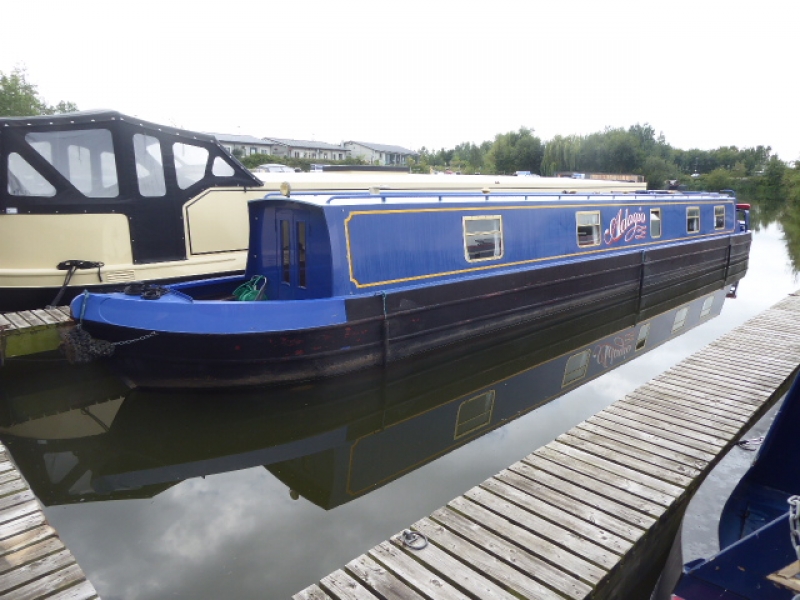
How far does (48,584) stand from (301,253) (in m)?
4.29

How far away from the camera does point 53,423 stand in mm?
5398

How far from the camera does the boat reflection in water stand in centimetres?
460

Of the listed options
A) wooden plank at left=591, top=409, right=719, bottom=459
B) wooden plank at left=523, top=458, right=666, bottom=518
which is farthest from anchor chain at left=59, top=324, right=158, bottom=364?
wooden plank at left=591, top=409, right=719, bottom=459

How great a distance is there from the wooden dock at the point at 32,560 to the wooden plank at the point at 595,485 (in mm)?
2655

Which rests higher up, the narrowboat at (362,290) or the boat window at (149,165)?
the boat window at (149,165)

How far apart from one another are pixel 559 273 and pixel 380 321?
Result: 369cm

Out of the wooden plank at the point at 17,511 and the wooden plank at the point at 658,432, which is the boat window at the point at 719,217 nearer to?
the wooden plank at the point at 658,432

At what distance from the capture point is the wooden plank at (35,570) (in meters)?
2.41

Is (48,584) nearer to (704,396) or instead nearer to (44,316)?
(44,316)

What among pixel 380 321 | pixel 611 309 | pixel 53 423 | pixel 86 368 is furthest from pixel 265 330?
pixel 611 309

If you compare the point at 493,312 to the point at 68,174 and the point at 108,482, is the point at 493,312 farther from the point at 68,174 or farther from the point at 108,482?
the point at 68,174

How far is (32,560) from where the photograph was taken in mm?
2562

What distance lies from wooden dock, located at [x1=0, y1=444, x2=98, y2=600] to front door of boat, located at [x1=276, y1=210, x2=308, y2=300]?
142 inches

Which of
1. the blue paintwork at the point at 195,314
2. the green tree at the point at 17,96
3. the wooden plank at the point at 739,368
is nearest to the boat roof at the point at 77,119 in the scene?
the blue paintwork at the point at 195,314
